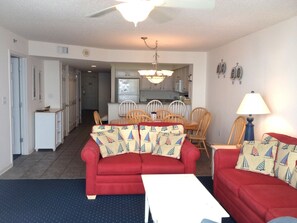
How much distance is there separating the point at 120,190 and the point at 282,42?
9.33 ft

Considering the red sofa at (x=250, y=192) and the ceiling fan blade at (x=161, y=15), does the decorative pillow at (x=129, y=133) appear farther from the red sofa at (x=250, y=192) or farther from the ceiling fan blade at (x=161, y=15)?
the ceiling fan blade at (x=161, y=15)

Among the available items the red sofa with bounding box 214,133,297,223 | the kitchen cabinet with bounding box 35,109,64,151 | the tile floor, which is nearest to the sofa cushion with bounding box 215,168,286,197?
the red sofa with bounding box 214,133,297,223

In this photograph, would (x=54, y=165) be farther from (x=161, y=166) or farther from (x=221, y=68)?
(x=221, y=68)

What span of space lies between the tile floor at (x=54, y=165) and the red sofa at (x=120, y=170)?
966 millimetres

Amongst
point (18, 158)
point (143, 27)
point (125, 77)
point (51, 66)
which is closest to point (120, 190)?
point (143, 27)

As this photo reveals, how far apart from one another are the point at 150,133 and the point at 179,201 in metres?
1.80

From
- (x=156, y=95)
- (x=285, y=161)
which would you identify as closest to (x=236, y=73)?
(x=285, y=161)

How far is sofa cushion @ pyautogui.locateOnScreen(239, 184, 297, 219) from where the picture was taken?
230 cm

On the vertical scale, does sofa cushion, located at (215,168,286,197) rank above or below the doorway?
below

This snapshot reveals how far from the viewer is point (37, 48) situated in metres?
5.57

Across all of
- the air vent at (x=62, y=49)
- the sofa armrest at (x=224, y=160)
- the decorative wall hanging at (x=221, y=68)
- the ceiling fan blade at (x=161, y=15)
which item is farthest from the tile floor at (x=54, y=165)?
the ceiling fan blade at (x=161, y=15)

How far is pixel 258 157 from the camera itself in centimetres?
316

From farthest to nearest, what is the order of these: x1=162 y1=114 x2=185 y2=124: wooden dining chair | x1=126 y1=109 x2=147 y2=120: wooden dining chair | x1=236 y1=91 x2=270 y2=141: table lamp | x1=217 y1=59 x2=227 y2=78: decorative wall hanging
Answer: x1=126 y1=109 x2=147 y2=120: wooden dining chair < x1=217 y1=59 x2=227 y2=78: decorative wall hanging < x1=162 y1=114 x2=185 y2=124: wooden dining chair < x1=236 y1=91 x2=270 y2=141: table lamp

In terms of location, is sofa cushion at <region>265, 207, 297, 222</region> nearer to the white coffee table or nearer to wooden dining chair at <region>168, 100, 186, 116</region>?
the white coffee table
